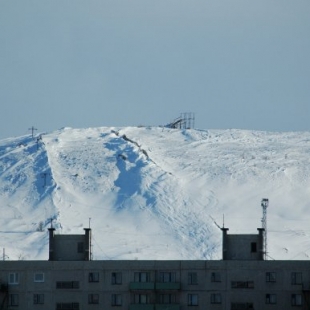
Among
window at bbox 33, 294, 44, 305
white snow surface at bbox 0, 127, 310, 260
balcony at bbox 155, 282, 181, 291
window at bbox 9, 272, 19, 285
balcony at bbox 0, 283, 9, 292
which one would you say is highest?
white snow surface at bbox 0, 127, 310, 260

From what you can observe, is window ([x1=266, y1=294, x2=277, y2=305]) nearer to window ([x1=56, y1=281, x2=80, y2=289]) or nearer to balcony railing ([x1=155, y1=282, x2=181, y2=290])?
balcony railing ([x1=155, y1=282, x2=181, y2=290])

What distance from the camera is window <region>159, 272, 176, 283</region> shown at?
266 ft

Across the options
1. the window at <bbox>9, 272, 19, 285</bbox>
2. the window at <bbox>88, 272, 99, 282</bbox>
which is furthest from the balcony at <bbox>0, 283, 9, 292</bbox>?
the window at <bbox>88, 272, 99, 282</bbox>

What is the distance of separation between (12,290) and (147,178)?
81.7 metres

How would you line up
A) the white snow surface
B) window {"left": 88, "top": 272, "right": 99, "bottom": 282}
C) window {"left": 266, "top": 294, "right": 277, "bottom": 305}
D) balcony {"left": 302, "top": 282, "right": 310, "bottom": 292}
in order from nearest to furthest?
1. balcony {"left": 302, "top": 282, "right": 310, "bottom": 292}
2. window {"left": 266, "top": 294, "right": 277, "bottom": 305}
3. window {"left": 88, "top": 272, "right": 99, "bottom": 282}
4. the white snow surface

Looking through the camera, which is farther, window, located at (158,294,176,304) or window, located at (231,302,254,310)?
window, located at (158,294,176,304)

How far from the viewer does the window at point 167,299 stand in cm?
8094

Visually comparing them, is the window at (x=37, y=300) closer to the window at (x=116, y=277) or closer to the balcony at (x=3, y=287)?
the balcony at (x=3, y=287)

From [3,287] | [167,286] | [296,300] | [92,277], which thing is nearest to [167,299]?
[167,286]

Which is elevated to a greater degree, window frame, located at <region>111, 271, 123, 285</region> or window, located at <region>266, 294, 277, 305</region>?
window frame, located at <region>111, 271, 123, 285</region>

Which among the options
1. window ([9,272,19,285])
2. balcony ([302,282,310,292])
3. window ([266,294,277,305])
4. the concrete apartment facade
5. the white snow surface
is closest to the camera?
balcony ([302,282,310,292])

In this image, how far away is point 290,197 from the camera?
6201 inches

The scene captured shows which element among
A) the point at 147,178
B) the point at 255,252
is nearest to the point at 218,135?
the point at 147,178

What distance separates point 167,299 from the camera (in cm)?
8100
